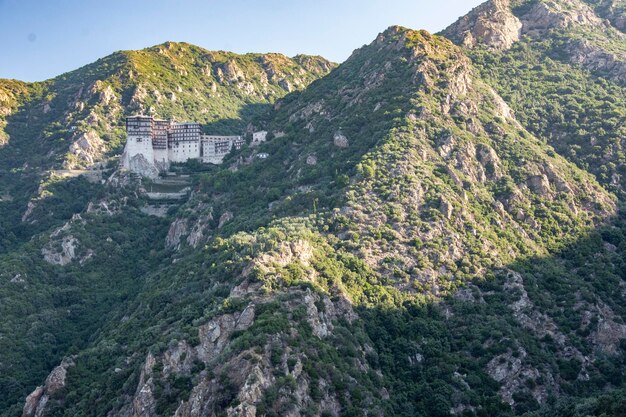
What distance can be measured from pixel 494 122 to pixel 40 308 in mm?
78320

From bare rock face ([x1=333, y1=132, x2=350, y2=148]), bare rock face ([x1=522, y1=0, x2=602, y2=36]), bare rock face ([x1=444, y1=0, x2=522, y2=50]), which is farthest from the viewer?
bare rock face ([x1=522, y1=0, x2=602, y2=36])

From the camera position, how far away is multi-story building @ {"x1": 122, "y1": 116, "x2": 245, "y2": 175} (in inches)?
5856

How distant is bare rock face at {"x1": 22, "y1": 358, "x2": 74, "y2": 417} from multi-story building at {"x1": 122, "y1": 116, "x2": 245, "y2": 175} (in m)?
73.1

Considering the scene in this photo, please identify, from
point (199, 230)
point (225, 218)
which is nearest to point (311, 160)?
point (225, 218)

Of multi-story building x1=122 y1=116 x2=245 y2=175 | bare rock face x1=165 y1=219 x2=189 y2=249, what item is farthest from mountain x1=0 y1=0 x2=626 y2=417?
multi-story building x1=122 y1=116 x2=245 y2=175

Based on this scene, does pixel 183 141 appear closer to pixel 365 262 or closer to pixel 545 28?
pixel 365 262

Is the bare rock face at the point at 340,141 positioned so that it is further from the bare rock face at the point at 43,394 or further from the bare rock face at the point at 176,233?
the bare rock face at the point at 43,394

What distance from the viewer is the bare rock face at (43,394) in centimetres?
7619

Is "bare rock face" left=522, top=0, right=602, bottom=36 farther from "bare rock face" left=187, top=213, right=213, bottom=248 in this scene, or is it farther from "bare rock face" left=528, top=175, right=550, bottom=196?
"bare rock face" left=187, top=213, right=213, bottom=248

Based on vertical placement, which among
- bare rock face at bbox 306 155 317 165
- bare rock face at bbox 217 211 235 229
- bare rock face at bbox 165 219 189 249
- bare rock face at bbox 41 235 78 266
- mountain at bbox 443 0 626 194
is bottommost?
bare rock face at bbox 41 235 78 266

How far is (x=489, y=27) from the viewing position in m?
164

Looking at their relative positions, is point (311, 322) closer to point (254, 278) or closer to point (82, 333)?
point (254, 278)

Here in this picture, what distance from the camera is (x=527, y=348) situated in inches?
3130

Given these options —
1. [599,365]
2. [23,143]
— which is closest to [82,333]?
[599,365]
